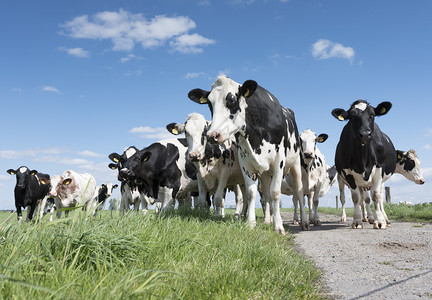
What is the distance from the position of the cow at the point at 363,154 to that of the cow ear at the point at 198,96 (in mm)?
3403

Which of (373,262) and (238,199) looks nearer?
(373,262)

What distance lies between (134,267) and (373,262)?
326 centimetres

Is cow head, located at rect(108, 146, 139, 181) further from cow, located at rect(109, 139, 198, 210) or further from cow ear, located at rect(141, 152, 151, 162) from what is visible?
cow ear, located at rect(141, 152, 151, 162)

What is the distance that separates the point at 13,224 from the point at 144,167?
7.29m

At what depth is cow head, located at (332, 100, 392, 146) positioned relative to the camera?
856 centimetres

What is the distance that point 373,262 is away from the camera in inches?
194

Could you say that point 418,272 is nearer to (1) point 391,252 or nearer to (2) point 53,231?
(1) point 391,252

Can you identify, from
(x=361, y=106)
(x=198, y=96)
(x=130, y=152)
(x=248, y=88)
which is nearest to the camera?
(x=248, y=88)

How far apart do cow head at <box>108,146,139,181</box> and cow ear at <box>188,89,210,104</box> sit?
3.79 m

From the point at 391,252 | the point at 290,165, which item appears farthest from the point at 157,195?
the point at 391,252

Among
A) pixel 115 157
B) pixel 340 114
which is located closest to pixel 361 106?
pixel 340 114

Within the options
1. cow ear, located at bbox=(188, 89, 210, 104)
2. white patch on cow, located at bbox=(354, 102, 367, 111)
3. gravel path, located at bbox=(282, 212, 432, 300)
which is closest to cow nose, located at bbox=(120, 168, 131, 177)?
cow ear, located at bbox=(188, 89, 210, 104)

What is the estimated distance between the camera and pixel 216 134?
6.64 metres

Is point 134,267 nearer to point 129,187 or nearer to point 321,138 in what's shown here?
point 321,138
